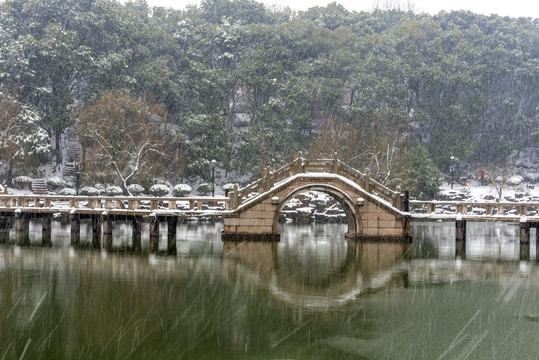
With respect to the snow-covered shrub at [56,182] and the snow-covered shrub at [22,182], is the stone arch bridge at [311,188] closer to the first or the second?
the snow-covered shrub at [56,182]

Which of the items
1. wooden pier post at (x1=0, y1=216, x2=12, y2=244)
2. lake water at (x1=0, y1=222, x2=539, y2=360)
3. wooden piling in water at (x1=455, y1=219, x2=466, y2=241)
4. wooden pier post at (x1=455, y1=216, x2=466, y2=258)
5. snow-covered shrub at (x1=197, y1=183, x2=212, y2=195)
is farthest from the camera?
snow-covered shrub at (x1=197, y1=183, x2=212, y2=195)

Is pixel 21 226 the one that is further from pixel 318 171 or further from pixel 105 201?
pixel 318 171

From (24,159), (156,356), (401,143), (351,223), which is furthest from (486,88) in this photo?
(156,356)

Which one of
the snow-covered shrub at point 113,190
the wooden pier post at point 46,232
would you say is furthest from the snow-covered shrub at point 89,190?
the wooden pier post at point 46,232

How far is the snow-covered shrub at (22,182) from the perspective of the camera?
169 feet

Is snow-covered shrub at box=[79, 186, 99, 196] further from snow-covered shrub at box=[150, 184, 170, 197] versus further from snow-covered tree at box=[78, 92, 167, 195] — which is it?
snow-covered shrub at box=[150, 184, 170, 197]

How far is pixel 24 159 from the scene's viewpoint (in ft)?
164

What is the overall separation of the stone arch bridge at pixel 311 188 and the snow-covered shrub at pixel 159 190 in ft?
60.2

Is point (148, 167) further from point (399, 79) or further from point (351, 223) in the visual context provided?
point (399, 79)

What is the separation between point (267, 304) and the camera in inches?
718

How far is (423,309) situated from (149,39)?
5571 cm

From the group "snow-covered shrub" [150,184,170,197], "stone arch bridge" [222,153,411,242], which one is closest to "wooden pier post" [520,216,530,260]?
"stone arch bridge" [222,153,411,242]

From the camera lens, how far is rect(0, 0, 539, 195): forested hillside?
52.4 metres

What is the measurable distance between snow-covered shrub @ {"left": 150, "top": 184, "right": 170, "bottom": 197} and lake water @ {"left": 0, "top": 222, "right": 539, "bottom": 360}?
2000 centimetres
